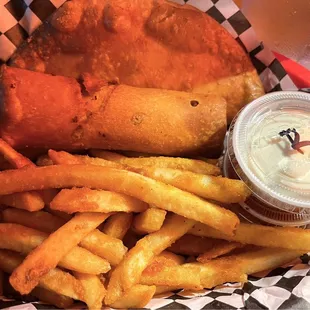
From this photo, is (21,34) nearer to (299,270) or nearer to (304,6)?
(304,6)

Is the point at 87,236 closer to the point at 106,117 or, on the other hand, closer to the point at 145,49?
the point at 106,117

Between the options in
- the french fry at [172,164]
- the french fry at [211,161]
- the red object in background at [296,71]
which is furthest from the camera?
the red object in background at [296,71]

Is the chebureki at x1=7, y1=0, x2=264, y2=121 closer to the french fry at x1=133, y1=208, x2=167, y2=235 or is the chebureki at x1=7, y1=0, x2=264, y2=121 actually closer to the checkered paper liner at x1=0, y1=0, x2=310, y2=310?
the checkered paper liner at x1=0, y1=0, x2=310, y2=310

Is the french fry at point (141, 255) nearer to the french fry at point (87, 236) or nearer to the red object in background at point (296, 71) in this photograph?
the french fry at point (87, 236)

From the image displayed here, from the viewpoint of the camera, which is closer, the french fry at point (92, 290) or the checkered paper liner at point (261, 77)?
the french fry at point (92, 290)

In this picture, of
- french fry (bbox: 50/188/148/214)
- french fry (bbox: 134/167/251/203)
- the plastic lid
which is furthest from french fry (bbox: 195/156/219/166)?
french fry (bbox: 50/188/148/214)

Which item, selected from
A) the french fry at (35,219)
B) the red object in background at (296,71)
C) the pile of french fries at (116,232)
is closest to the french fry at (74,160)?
the pile of french fries at (116,232)

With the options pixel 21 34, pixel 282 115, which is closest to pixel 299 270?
pixel 282 115
